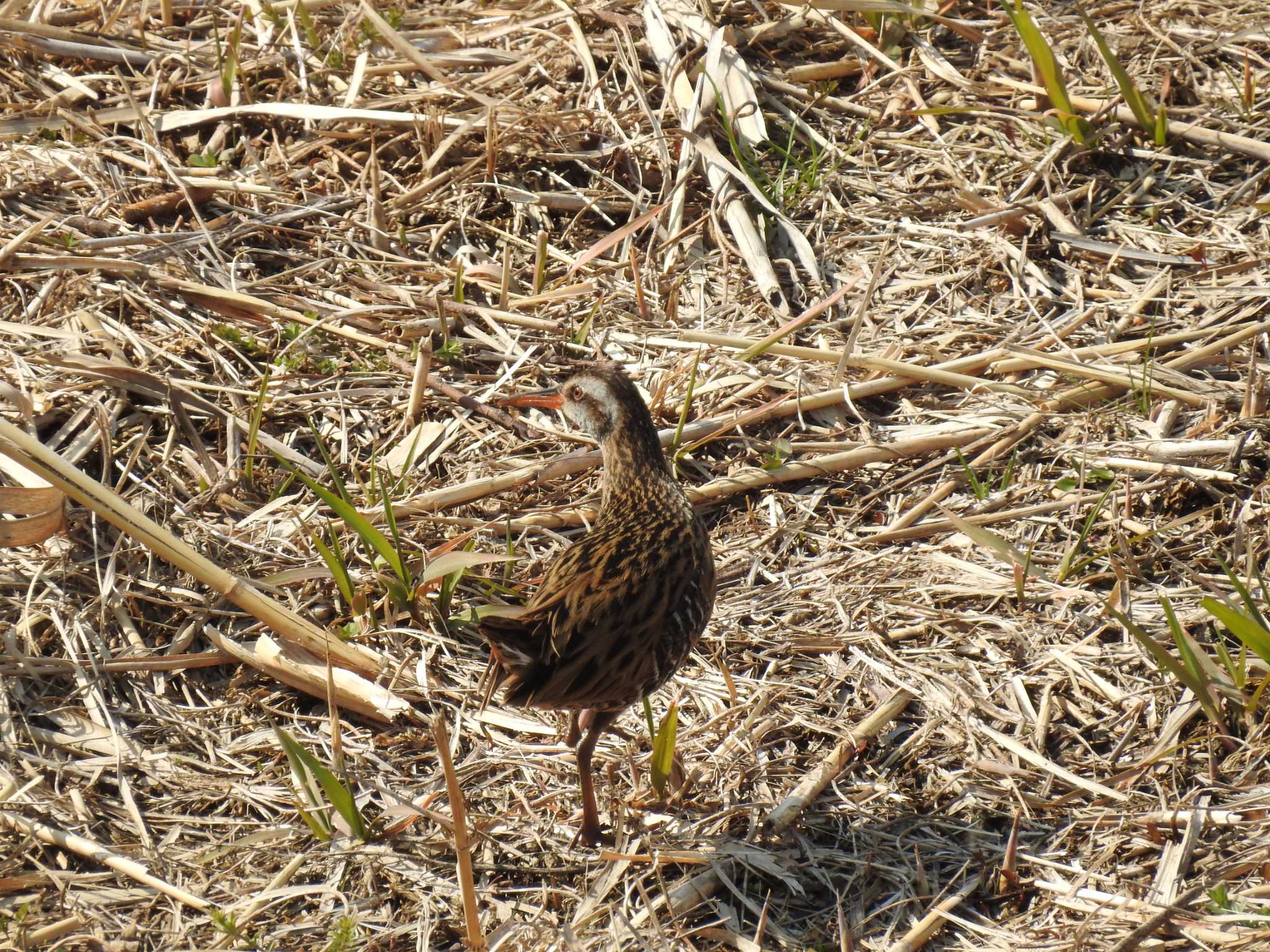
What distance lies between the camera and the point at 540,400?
17.4ft

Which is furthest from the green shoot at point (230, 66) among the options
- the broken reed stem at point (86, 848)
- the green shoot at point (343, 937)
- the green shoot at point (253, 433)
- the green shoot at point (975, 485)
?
the green shoot at point (343, 937)

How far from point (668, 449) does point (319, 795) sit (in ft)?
6.44

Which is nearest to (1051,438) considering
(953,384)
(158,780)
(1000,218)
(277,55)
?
(953,384)

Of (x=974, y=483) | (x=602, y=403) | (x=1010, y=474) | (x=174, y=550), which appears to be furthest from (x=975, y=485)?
(x=174, y=550)

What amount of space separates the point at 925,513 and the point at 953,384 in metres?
0.59

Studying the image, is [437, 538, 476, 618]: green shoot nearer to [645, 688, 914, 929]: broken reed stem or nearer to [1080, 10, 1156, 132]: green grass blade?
[645, 688, 914, 929]: broken reed stem

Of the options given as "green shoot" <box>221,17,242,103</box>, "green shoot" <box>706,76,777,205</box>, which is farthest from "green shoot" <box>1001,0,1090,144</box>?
"green shoot" <box>221,17,242,103</box>

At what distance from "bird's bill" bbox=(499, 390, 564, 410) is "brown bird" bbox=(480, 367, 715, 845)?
57 cm

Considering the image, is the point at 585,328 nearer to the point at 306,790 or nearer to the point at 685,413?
the point at 685,413

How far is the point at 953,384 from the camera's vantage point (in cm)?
546

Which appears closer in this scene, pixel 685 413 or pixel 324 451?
pixel 324 451

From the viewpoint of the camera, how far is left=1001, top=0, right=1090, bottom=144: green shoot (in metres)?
5.96

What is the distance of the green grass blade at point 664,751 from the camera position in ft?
13.3

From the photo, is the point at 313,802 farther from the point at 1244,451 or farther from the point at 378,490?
the point at 1244,451
